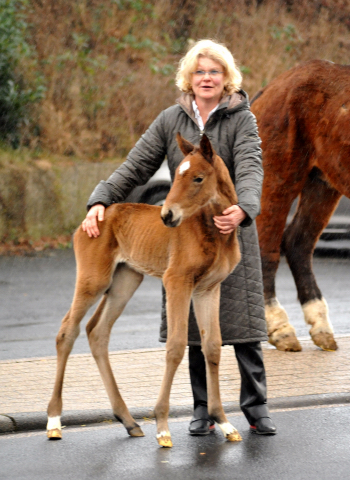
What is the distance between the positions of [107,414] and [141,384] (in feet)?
2.39

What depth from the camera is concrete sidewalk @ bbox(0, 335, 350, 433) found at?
229 inches

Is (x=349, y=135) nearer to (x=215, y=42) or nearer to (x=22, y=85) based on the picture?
(x=215, y=42)

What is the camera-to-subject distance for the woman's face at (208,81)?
5312 millimetres

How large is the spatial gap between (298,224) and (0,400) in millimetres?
3341

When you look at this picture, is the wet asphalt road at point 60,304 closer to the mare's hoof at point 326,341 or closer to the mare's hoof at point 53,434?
the mare's hoof at point 326,341

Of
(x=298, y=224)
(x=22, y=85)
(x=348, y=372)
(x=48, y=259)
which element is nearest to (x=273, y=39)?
(x=22, y=85)

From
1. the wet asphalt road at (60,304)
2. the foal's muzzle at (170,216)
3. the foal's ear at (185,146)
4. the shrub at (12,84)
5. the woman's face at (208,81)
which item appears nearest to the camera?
the foal's muzzle at (170,216)

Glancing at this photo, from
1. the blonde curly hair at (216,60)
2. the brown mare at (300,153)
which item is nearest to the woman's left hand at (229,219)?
the blonde curly hair at (216,60)

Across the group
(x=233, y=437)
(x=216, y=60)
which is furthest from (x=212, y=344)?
(x=216, y=60)

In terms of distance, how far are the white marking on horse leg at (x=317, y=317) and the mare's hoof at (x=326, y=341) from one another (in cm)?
4

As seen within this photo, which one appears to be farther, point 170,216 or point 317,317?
point 317,317

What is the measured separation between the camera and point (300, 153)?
25.1ft

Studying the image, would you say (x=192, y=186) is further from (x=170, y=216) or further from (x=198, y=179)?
(x=170, y=216)

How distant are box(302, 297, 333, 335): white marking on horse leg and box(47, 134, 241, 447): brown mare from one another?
8.27ft
